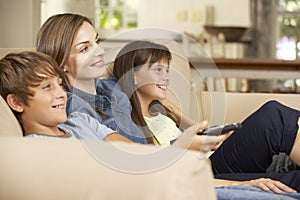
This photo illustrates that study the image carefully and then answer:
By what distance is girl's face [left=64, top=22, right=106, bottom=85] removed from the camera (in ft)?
4.96

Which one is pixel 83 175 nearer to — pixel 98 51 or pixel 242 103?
pixel 98 51

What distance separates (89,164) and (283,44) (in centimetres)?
609

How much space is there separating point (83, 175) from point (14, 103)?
1.62ft

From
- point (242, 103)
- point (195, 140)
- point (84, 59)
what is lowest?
point (242, 103)

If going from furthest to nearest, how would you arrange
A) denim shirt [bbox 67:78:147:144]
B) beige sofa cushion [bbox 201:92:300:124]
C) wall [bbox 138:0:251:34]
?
wall [bbox 138:0:251:34] < beige sofa cushion [bbox 201:92:300:124] < denim shirt [bbox 67:78:147:144]

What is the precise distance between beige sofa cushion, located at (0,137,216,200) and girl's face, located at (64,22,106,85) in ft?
2.04

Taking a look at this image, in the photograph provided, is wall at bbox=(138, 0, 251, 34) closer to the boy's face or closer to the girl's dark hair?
the girl's dark hair

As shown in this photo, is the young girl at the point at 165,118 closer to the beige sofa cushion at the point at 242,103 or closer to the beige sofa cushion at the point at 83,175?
the beige sofa cushion at the point at 242,103

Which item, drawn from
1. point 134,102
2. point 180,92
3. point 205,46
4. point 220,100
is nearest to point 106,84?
point 134,102

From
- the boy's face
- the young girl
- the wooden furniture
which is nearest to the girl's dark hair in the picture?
the young girl

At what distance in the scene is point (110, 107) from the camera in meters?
1.54

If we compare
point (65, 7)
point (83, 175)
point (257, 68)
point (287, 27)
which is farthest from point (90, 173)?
point (287, 27)

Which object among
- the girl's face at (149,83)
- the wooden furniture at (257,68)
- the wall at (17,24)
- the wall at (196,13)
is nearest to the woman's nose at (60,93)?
the girl's face at (149,83)

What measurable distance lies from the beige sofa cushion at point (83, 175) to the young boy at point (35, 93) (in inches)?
14.3
